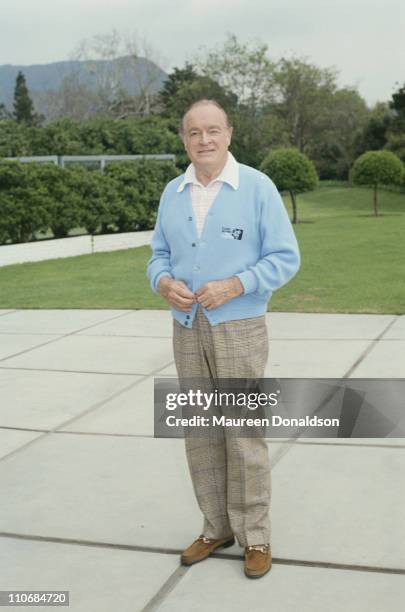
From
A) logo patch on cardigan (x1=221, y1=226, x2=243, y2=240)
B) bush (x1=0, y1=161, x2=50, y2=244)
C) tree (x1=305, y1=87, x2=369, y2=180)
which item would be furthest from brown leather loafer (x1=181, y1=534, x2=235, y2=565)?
tree (x1=305, y1=87, x2=369, y2=180)

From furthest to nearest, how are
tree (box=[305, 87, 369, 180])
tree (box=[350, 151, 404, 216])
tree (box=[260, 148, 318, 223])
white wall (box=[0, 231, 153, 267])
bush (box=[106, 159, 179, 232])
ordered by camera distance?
tree (box=[305, 87, 369, 180]), tree (box=[350, 151, 404, 216]), tree (box=[260, 148, 318, 223]), bush (box=[106, 159, 179, 232]), white wall (box=[0, 231, 153, 267])

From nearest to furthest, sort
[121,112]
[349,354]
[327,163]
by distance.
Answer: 1. [349,354]
2. [327,163]
3. [121,112]

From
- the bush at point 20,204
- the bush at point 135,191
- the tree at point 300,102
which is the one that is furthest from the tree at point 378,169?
the tree at point 300,102

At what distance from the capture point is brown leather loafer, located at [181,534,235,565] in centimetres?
366

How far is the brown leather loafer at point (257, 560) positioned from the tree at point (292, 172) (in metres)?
28.4

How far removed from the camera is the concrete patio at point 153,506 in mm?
3424

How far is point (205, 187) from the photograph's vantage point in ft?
11.6

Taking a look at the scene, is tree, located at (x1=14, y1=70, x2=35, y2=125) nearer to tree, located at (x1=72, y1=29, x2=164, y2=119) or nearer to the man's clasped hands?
tree, located at (x1=72, y1=29, x2=164, y2=119)

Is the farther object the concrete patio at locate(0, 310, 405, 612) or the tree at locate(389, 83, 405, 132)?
the tree at locate(389, 83, 405, 132)

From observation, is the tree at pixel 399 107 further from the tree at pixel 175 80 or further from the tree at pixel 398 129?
the tree at pixel 175 80

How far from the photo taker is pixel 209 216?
11.3 ft

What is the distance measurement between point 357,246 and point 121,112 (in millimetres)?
55946

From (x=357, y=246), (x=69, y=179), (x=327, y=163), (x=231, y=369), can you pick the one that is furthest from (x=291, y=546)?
(x=327, y=163)

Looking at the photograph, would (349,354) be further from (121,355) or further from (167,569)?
(167,569)
